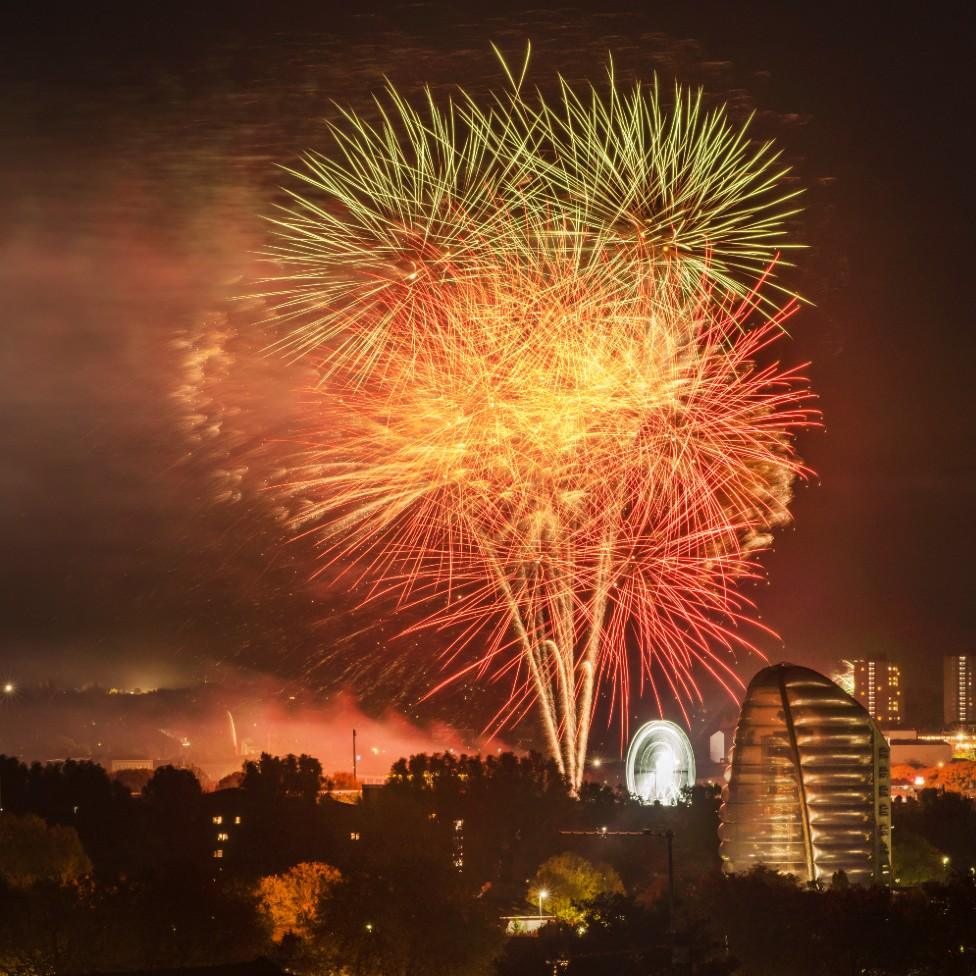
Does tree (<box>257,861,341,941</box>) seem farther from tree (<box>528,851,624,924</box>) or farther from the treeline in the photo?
tree (<box>528,851,624,924</box>)

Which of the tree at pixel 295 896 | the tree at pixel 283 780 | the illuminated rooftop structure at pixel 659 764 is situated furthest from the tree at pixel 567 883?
the illuminated rooftop structure at pixel 659 764

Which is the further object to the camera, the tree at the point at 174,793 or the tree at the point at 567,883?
the tree at the point at 174,793

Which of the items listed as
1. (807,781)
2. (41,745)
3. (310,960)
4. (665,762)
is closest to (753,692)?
A: (807,781)

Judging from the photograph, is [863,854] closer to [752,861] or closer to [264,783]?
[752,861]

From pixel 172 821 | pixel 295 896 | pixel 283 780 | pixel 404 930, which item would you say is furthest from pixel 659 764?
pixel 404 930

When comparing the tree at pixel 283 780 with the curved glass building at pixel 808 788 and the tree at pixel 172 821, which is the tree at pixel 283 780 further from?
the curved glass building at pixel 808 788

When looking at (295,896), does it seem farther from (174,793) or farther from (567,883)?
(174,793)

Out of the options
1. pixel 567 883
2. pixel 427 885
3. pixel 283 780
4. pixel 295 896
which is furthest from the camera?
pixel 283 780
